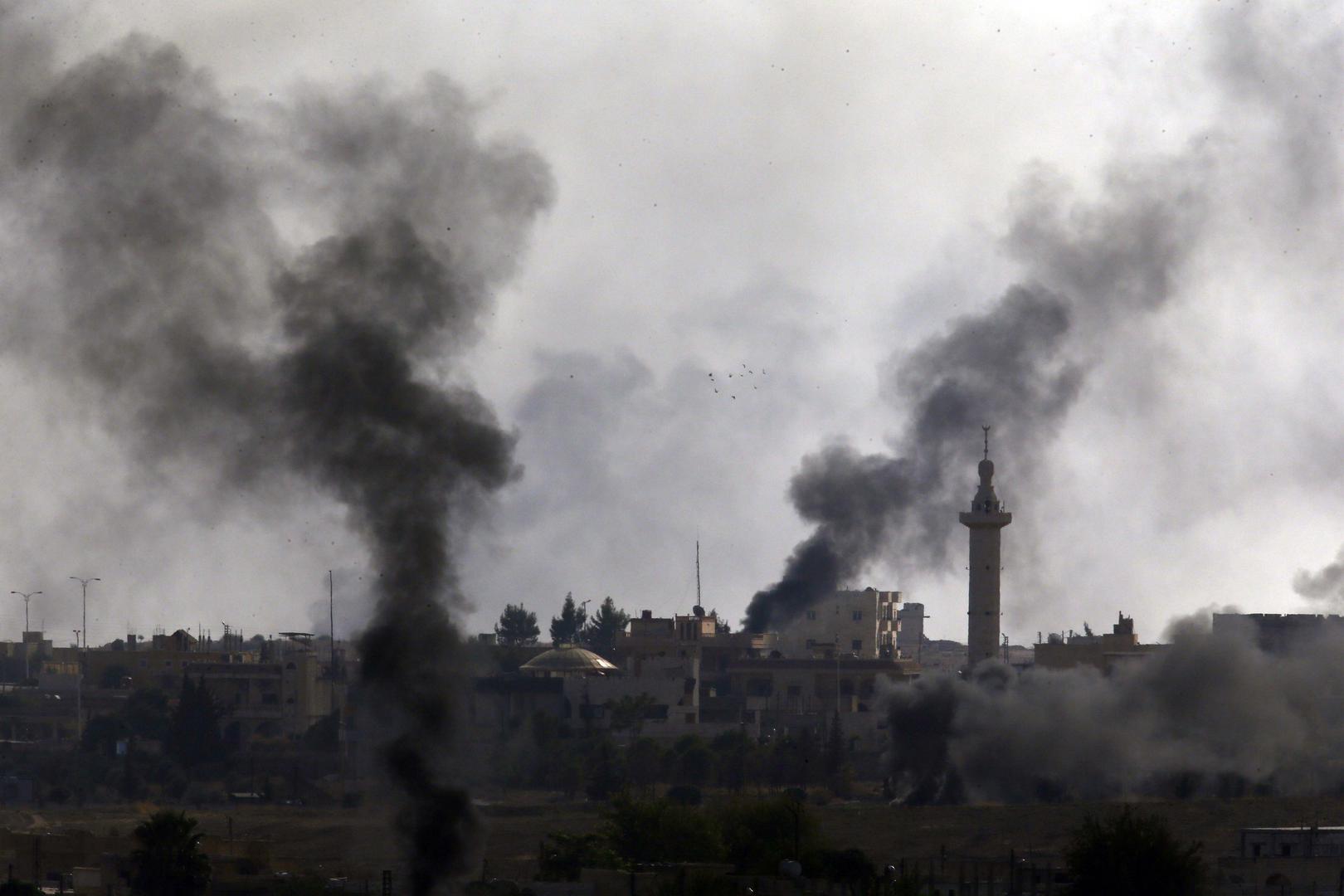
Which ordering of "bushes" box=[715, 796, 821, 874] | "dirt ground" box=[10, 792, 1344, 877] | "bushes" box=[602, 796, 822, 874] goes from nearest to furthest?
"bushes" box=[715, 796, 821, 874], "bushes" box=[602, 796, 822, 874], "dirt ground" box=[10, 792, 1344, 877]

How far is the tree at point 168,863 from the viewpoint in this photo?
100562 mm

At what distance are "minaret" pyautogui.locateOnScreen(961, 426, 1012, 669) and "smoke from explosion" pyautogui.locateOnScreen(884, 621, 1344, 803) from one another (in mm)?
12628

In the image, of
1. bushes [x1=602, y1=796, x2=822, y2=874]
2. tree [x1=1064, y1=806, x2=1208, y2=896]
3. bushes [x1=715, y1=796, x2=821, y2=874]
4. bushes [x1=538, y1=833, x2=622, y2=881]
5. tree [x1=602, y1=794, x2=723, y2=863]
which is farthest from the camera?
tree [x1=602, y1=794, x2=723, y2=863]

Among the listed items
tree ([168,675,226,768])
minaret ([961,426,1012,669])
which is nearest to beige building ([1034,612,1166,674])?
minaret ([961,426,1012,669])

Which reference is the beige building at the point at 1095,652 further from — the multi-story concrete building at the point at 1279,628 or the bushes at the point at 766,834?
the bushes at the point at 766,834

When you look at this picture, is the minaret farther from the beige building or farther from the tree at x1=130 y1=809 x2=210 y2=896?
the tree at x1=130 y1=809 x2=210 y2=896

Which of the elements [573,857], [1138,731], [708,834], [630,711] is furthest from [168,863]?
[630,711]

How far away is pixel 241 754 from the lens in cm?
18088

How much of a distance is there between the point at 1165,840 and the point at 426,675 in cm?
2773

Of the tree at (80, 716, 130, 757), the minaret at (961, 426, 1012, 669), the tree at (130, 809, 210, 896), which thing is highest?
the minaret at (961, 426, 1012, 669)

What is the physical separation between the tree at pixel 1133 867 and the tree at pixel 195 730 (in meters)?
96.4

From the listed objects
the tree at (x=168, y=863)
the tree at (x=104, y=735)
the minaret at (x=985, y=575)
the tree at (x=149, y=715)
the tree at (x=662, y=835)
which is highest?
the minaret at (x=985, y=575)

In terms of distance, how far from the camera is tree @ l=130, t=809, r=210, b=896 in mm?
100562

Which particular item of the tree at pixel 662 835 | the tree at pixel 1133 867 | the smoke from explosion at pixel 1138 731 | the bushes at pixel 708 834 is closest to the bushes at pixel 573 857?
the bushes at pixel 708 834
